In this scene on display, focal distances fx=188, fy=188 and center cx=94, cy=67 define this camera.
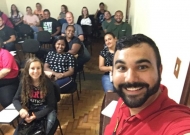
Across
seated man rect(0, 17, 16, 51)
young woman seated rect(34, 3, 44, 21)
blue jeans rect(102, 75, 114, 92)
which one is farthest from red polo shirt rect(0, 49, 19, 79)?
young woman seated rect(34, 3, 44, 21)

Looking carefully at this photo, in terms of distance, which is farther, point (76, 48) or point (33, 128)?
point (76, 48)

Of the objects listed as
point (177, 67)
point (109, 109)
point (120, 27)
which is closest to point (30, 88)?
point (109, 109)

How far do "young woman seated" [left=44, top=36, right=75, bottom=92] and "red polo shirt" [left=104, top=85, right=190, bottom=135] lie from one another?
1646mm

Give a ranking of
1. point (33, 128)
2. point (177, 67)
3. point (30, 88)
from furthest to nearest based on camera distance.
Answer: point (30, 88)
point (33, 128)
point (177, 67)

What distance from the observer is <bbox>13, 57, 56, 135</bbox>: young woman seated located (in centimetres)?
193

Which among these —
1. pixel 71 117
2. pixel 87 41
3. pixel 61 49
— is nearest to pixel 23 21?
pixel 87 41

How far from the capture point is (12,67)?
2395mm

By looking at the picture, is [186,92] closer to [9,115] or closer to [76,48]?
[9,115]

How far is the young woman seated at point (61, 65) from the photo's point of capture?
8.14 feet

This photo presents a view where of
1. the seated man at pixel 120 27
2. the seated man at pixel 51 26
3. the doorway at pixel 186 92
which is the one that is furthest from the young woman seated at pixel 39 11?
the doorway at pixel 186 92

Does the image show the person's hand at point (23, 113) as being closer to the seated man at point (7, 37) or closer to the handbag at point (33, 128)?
the handbag at point (33, 128)

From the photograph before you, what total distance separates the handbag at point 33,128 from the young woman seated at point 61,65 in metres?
0.63

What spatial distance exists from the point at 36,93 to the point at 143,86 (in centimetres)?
147

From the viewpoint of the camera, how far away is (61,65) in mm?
2641
